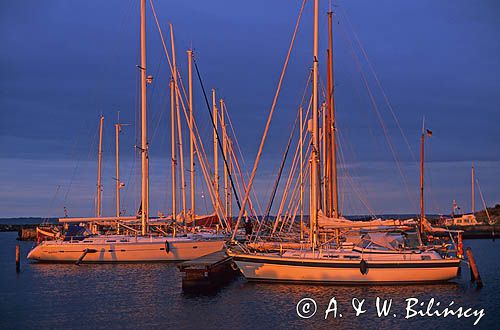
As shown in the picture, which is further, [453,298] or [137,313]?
[453,298]

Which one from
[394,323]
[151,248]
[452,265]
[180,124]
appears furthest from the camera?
[180,124]

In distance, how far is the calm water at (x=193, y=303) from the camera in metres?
27.7

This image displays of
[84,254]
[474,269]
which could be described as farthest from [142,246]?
[474,269]

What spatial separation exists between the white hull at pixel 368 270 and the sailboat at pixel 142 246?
51.9ft

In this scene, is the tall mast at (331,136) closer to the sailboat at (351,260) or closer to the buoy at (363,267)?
the sailboat at (351,260)

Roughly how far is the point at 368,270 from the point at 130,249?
21.4 metres

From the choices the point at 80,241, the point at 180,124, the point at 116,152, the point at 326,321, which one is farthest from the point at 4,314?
the point at 116,152

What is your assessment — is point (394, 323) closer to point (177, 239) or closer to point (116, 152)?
point (177, 239)

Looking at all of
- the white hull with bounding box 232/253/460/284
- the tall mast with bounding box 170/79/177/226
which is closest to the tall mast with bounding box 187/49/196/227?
the tall mast with bounding box 170/79/177/226

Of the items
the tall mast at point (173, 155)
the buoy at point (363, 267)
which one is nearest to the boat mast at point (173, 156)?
the tall mast at point (173, 155)

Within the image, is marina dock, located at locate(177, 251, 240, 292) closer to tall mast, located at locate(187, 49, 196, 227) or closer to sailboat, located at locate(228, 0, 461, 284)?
sailboat, located at locate(228, 0, 461, 284)

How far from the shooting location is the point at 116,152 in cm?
6994

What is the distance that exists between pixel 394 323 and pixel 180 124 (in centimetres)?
3502

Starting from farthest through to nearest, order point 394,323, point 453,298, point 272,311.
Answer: point 453,298
point 272,311
point 394,323
